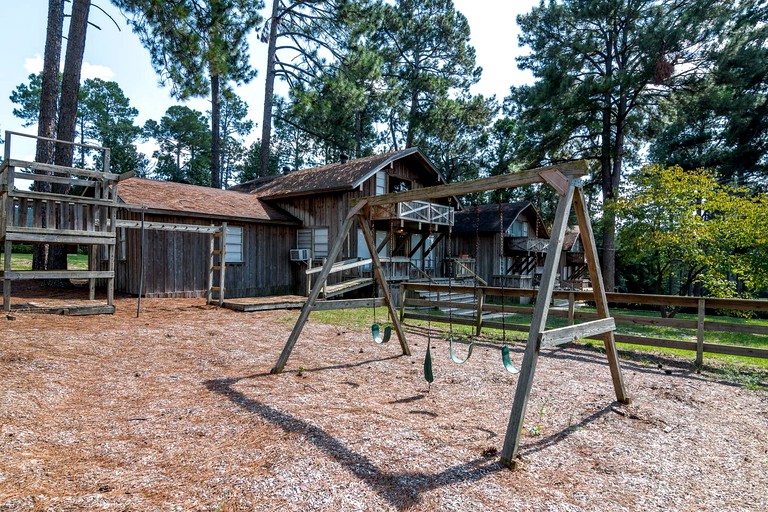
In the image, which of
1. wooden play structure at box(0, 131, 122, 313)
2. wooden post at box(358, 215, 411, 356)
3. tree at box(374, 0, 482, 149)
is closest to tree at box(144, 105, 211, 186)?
tree at box(374, 0, 482, 149)

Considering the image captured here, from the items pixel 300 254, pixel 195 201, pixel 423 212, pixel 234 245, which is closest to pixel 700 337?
pixel 423 212

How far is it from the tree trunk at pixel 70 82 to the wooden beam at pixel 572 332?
1466cm

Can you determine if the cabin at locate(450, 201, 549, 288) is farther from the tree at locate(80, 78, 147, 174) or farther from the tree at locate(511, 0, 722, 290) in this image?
the tree at locate(80, 78, 147, 174)

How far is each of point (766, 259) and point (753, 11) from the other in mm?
17406

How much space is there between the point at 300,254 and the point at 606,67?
1886 cm

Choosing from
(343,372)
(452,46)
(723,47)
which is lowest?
(343,372)

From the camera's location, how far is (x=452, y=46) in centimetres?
3116

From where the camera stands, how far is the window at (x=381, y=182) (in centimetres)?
1786

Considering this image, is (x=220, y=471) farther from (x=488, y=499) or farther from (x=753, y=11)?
(x=753, y=11)

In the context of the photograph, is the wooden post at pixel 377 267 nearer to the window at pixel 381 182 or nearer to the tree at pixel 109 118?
the window at pixel 381 182

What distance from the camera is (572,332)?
4.11 m

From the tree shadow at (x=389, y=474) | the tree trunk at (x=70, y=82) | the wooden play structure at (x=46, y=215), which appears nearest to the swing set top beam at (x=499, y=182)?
the tree shadow at (x=389, y=474)

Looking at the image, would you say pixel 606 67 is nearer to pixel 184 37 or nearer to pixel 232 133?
pixel 184 37

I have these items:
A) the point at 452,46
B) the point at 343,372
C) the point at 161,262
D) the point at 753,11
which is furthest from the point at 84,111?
the point at 753,11
